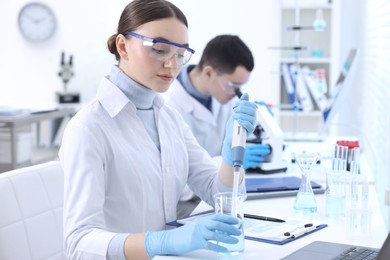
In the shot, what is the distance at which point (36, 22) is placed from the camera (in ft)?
20.6

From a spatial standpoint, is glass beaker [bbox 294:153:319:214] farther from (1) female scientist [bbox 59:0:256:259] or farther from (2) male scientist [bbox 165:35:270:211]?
(2) male scientist [bbox 165:35:270:211]

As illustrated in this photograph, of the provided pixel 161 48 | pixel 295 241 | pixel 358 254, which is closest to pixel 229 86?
pixel 161 48

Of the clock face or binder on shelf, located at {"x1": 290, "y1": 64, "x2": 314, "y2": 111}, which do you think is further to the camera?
the clock face

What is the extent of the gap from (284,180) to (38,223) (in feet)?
3.27

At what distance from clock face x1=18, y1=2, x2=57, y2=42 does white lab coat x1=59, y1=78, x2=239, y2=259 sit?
4.74m

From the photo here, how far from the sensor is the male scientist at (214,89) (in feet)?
8.69

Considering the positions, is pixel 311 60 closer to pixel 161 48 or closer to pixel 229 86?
pixel 229 86

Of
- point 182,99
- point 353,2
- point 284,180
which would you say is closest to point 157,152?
point 284,180

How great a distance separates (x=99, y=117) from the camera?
1591mm

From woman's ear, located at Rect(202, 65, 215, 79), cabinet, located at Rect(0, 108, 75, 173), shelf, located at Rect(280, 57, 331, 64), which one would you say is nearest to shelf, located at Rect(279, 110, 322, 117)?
shelf, located at Rect(280, 57, 331, 64)

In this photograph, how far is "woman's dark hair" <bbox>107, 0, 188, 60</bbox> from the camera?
1632 mm

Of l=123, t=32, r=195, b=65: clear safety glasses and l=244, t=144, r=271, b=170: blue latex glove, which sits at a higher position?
l=123, t=32, r=195, b=65: clear safety glasses

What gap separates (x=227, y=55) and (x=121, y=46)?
1.05 m

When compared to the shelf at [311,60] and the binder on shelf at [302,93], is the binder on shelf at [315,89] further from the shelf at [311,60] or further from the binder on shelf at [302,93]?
the shelf at [311,60]
